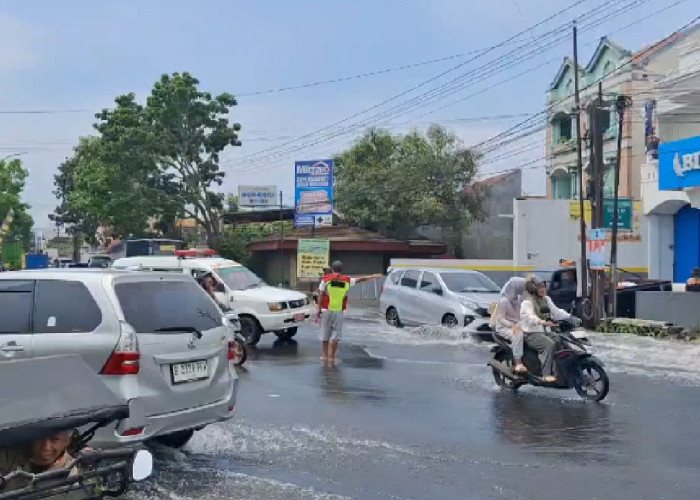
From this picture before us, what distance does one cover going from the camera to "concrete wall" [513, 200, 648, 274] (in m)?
35.3

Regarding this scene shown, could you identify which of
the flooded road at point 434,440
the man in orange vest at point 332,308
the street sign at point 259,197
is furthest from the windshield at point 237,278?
the street sign at point 259,197

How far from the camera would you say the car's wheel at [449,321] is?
20.3 metres

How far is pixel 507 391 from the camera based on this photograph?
12078 mm

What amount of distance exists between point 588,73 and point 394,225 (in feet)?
37.5

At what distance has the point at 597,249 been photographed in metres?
22.6

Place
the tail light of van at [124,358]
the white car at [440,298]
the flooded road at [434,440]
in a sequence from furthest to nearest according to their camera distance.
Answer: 1. the white car at [440,298]
2. the flooded road at [434,440]
3. the tail light of van at [124,358]

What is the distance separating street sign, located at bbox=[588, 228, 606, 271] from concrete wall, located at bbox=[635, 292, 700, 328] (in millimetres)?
1558

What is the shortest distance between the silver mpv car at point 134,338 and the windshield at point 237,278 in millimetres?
10518

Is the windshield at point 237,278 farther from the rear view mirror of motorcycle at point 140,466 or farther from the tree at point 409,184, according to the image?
the tree at point 409,184

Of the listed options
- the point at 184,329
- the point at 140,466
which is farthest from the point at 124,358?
the point at 140,466

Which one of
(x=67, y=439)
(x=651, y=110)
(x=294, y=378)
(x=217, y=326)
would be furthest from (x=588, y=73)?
(x=67, y=439)

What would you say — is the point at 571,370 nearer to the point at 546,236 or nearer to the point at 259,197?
the point at 546,236

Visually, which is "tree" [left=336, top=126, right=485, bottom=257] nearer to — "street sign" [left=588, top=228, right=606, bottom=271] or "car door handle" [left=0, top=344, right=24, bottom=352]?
"street sign" [left=588, top=228, right=606, bottom=271]

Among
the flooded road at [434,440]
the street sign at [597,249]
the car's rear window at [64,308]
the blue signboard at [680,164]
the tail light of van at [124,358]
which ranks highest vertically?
the blue signboard at [680,164]
